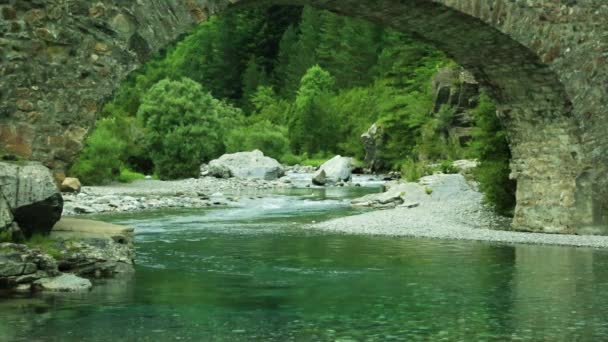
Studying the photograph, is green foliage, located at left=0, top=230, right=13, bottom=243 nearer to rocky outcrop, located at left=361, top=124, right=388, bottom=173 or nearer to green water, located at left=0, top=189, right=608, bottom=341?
green water, located at left=0, top=189, right=608, bottom=341

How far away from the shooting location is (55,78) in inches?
338

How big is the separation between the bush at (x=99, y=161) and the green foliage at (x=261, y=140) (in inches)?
351

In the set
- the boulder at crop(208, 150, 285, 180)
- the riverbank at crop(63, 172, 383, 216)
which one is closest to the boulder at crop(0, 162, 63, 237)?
the riverbank at crop(63, 172, 383, 216)

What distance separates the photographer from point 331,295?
843cm

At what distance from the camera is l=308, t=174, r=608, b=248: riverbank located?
→ 495 inches

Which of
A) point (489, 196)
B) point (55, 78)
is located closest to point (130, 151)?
point (489, 196)

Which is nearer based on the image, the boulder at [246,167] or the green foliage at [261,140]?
the boulder at [246,167]

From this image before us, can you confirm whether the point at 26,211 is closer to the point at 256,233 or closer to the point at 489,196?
the point at 256,233

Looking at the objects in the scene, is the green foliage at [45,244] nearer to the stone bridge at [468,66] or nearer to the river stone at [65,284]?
the river stone at [65,284]

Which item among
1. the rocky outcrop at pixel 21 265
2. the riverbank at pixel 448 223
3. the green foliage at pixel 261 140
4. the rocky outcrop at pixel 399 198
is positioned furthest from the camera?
the green foliage at pixel 261 140

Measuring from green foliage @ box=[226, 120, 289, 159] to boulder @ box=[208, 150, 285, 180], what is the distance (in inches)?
163

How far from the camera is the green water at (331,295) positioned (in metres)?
6.79

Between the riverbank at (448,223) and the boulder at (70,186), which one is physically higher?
the boulder at (70,186)

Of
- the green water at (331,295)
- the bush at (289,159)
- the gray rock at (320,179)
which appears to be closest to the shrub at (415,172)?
the gray rock at (320,179)
